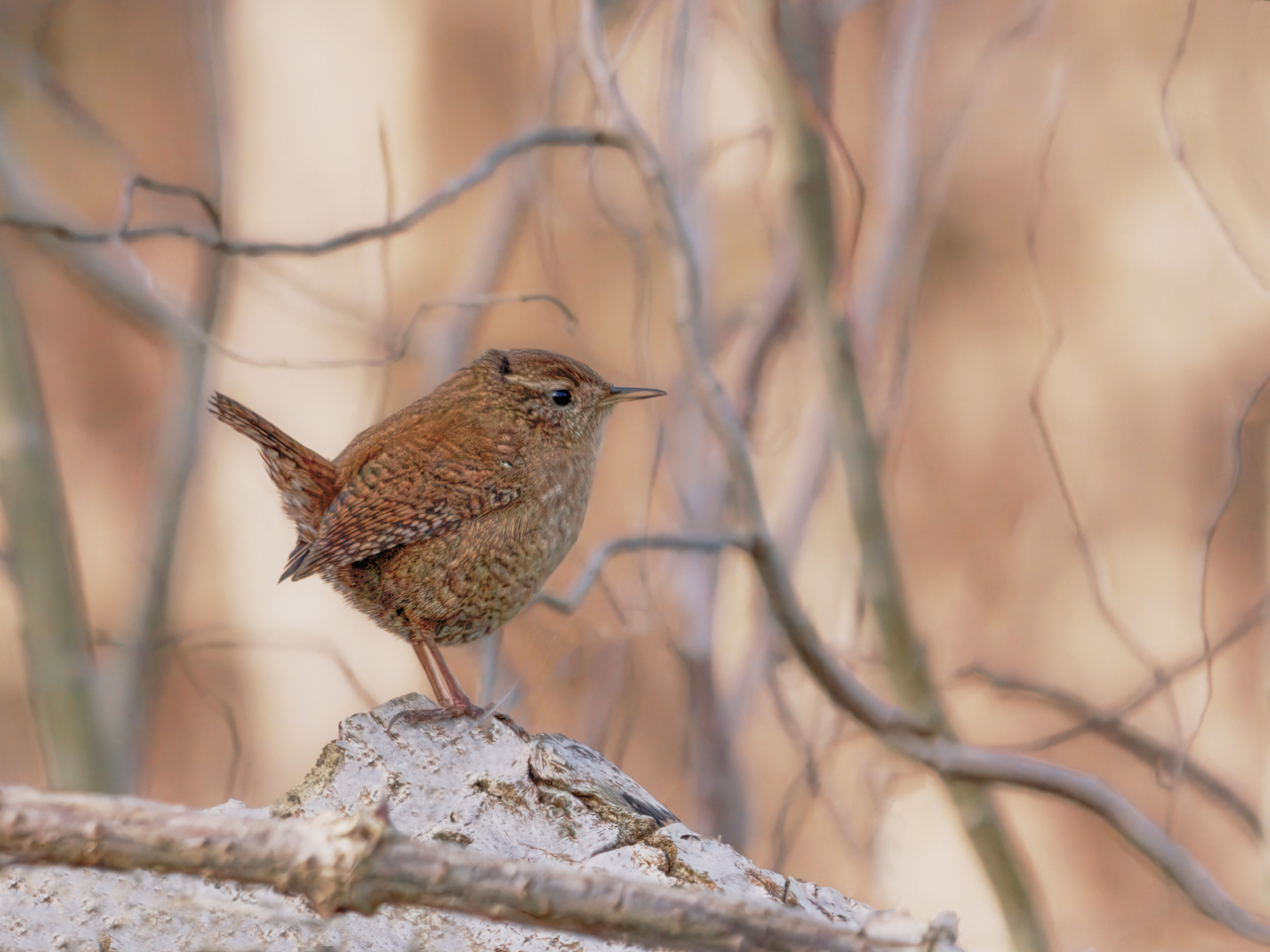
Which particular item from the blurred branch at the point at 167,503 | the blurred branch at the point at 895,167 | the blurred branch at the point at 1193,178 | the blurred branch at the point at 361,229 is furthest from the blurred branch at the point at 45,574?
the blurred branch at the point at 1193,178

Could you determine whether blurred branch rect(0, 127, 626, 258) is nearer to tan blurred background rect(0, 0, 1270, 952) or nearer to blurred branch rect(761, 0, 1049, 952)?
tan blurred background rect(0, 0, 1270, 952)

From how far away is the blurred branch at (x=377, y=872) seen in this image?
1.23m

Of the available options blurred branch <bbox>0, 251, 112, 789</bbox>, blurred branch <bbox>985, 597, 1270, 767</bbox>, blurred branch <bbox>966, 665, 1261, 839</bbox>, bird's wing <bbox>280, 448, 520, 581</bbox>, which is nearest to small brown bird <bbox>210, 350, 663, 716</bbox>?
bird's wing <bbox>280, 448, 520, 581</bbox>

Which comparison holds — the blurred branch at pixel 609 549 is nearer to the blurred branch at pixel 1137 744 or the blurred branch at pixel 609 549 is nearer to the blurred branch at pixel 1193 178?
the blurred branch at pixel 1137 744

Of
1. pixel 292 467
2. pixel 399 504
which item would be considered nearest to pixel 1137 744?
pixel 399 504

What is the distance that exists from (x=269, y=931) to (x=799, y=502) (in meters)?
2.64

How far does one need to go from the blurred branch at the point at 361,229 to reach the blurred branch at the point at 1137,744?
1640 millimetres

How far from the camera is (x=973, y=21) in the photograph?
5.92 m

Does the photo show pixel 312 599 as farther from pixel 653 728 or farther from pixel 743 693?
pixel 743 693

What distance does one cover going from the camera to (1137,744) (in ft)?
10.5

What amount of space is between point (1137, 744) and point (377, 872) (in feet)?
8.14

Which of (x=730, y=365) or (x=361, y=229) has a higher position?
(x=730, y=365)

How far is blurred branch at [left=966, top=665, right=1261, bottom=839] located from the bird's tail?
156 centimetres

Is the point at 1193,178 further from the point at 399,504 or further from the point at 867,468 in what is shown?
the point at 399,504
